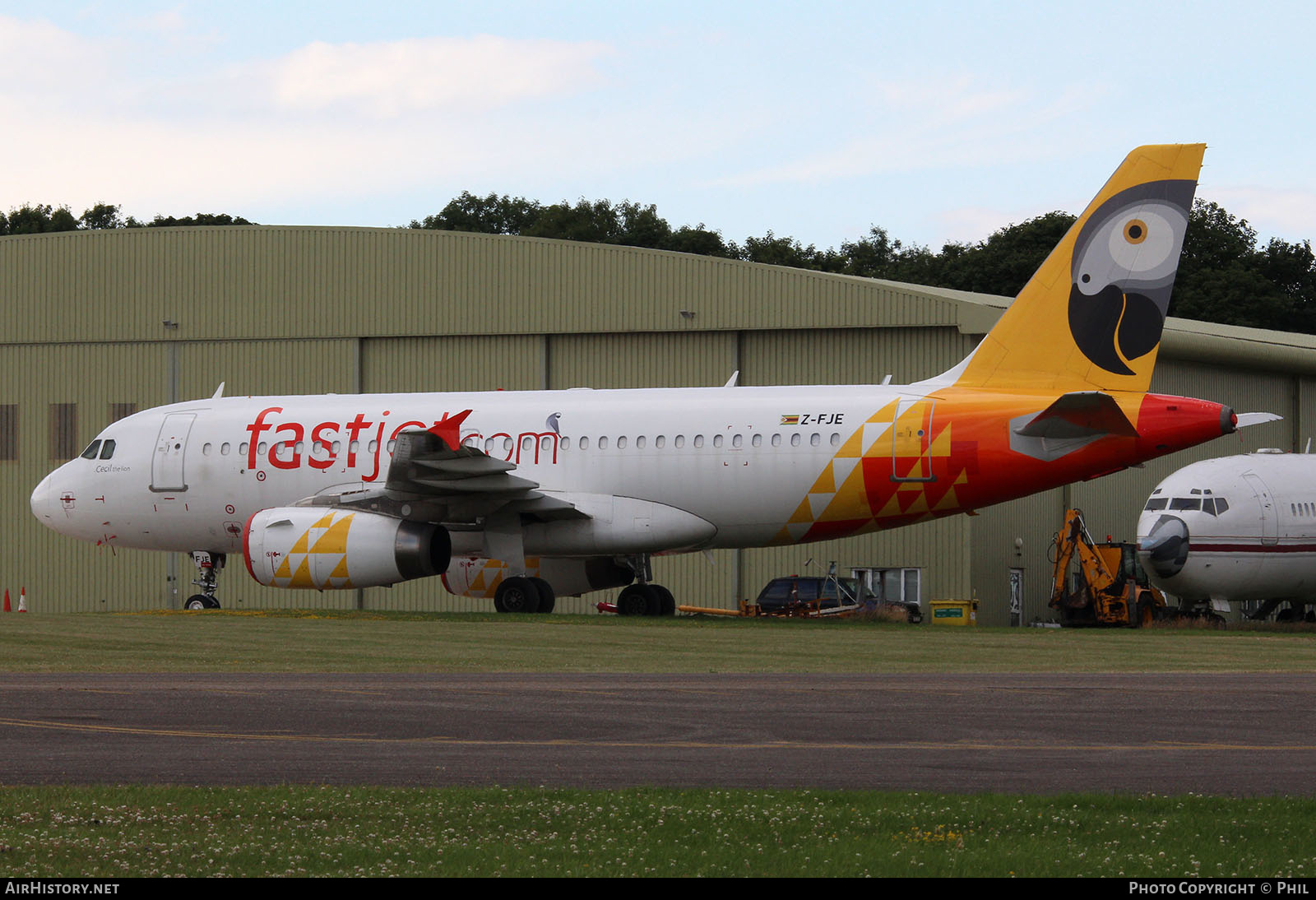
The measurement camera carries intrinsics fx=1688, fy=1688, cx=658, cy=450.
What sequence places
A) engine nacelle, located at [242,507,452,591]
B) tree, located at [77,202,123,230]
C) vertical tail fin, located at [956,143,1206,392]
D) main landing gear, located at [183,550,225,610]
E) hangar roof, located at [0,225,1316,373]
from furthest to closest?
tree, located at [77,202,123,230]
hangar roof, located at [0,225,1316,373]
main landing gear, located at [183,550,225,610]
engine nacelle, located at [242,507,452,591]
vertical tail fin, located at [956,143,1206,392]

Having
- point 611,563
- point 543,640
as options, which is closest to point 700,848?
point 543,640

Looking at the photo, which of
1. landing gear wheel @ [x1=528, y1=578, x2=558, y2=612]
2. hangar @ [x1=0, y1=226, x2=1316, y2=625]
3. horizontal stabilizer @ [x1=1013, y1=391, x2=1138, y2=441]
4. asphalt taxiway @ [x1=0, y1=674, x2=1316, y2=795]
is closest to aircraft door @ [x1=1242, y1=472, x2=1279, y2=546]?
hangar @ [x1=0, y1=226, x2=1316, y2=625]

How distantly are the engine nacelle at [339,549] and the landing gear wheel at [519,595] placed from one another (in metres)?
1.64

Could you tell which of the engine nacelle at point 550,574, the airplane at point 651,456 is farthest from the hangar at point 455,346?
the airplane at point 651,456

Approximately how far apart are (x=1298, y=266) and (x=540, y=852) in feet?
301

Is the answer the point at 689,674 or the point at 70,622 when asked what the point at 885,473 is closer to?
the point at 689,674

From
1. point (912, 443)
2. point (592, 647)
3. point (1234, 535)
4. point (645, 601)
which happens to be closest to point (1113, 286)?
point (912, 443)

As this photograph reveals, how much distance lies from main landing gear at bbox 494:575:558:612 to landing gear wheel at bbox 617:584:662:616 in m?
2.15

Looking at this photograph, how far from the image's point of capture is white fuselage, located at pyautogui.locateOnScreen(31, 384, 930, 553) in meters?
29.8

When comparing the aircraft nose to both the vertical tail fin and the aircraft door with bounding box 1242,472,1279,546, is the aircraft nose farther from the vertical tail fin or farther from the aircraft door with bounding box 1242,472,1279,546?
the vertical tail fin

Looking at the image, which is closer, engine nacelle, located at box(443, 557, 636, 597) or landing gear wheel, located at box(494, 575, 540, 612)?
landing gear wheel, located at box(494, 575, 540, 612)

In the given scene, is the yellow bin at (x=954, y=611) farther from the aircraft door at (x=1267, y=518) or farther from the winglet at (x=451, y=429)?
the winglet at (x=451, y=429)

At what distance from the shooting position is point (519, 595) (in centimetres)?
3103

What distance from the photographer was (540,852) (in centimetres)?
780
